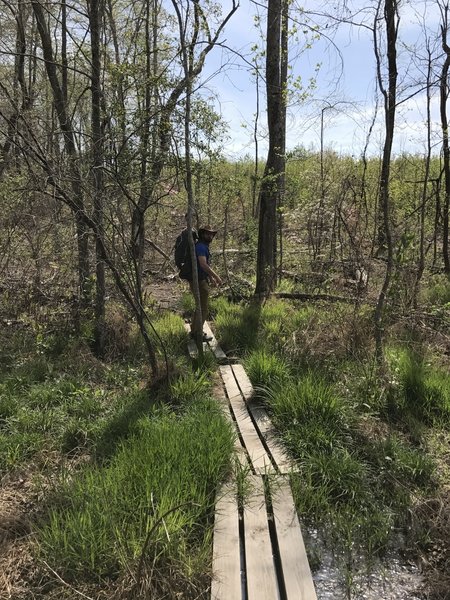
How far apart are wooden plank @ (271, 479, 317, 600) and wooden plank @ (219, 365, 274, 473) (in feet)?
0.91

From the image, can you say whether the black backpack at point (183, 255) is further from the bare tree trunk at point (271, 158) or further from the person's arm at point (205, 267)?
the bare tree trunk at point (271, 158)

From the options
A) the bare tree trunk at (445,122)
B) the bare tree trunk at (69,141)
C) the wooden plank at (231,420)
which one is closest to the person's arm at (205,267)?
the bare tree trunk at (69,141)

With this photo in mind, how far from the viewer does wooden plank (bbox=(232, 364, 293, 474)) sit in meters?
3.38

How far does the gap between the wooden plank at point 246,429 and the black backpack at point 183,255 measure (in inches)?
59.6

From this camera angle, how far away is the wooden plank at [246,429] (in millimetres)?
3336

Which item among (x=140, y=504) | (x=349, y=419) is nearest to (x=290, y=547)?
(x=140, y=504)

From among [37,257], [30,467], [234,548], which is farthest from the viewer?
[37,257]

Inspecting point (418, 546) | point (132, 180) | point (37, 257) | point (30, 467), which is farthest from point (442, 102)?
point (30, 467)

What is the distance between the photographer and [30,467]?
3.45 metres

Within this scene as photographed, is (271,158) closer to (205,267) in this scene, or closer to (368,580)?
(205,267)

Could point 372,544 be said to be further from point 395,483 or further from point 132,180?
point 132,180

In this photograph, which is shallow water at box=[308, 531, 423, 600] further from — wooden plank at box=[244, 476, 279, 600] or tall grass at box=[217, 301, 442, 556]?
wooden plank at box=[244, 476, 279, 600]

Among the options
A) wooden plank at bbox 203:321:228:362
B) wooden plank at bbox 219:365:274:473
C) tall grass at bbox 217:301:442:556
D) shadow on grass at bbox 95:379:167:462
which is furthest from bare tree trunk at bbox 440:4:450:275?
shadow on grass at bbox 95:379:167:462

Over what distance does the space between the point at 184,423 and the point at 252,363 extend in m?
1.35
